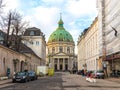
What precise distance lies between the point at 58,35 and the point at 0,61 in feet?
474

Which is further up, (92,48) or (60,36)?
(60,36)

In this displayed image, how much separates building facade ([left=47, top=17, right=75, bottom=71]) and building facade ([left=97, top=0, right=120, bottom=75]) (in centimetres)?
11856

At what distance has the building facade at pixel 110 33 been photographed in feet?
184

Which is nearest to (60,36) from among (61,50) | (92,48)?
(61,50)

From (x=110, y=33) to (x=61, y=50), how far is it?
→ 12898 centimetres

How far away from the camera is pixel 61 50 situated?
627 feet

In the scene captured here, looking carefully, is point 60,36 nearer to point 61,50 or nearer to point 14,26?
point 61,50

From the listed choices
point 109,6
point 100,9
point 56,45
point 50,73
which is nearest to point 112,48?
point 109,6

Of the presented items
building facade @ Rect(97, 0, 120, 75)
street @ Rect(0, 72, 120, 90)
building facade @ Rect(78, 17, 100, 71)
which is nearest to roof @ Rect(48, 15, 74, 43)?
building facade @ Rect(78, 17, 100, 71)

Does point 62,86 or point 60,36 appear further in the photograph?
point 60,36

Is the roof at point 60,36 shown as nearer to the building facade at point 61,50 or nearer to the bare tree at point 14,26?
the building facade at point 61,50

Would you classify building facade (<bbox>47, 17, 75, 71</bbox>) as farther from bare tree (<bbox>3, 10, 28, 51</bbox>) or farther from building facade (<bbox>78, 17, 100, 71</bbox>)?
bare tree (<bbox>3, 10, 28, 51</bbox>)

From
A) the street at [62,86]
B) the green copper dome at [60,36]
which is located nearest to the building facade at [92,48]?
the street at [62,86]

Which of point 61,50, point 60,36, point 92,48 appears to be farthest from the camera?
point 61,50
